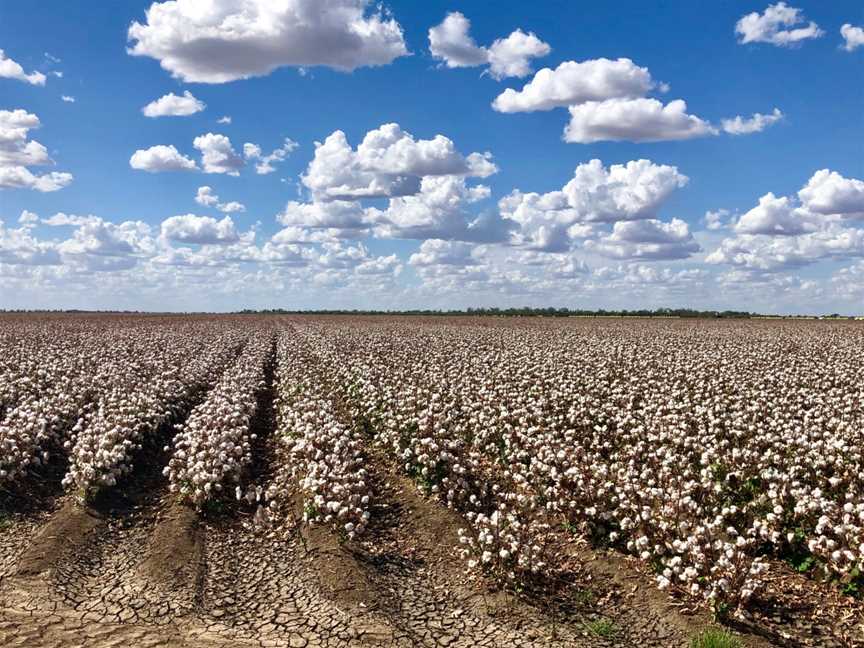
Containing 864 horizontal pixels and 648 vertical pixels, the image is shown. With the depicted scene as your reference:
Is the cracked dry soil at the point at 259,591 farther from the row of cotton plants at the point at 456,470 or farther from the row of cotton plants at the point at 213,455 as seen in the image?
the row of cotton plants at the point at 213,455

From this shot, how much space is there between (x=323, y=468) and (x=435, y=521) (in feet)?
6.62

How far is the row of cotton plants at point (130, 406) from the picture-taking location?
444 inches

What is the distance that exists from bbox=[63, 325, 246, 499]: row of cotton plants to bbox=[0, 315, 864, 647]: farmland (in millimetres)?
109

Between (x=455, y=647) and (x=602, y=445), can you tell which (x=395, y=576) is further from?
(x=602, y=445)

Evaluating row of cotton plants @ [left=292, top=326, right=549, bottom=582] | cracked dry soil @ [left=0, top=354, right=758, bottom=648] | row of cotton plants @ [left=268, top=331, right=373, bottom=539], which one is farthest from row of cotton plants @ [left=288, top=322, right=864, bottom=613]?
row of cotton plants @ [left=268, top=331, right=373, bottom=539]

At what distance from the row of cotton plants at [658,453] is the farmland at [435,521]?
0.06 metres

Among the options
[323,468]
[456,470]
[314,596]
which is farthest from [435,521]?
[314,596]

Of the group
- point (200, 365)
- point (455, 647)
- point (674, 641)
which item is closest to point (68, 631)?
point (455, 647)

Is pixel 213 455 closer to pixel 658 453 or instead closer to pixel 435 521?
pixel 435 521

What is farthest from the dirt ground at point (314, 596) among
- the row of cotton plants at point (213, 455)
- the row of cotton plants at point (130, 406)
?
the row of cotton plants at point (130, 406)

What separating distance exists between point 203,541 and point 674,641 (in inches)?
244

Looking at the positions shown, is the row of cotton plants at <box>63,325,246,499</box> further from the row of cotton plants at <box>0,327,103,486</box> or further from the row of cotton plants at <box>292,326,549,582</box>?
the row of cotton plants at <box>292,326,549,582</box>

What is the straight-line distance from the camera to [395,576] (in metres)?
8.09

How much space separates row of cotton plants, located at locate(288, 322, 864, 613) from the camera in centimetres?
805
